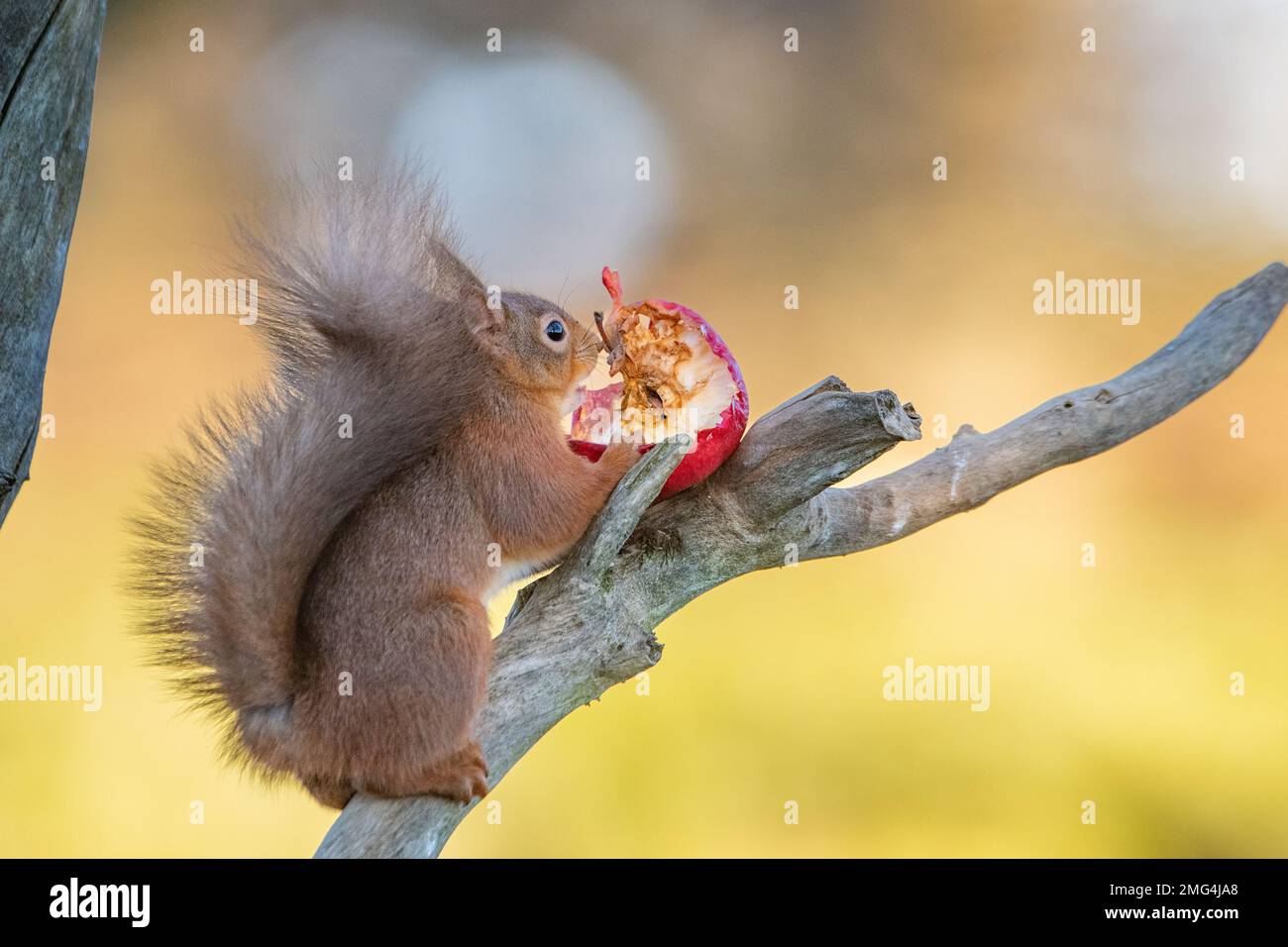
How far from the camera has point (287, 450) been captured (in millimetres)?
1860

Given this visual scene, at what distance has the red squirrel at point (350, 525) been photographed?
183 centimetres

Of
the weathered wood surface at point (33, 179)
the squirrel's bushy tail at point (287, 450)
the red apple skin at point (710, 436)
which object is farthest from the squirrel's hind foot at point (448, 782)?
the weathered wood surface at point (33, 179)

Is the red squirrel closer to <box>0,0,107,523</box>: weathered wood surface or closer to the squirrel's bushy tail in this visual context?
the squirrel's bushy tail

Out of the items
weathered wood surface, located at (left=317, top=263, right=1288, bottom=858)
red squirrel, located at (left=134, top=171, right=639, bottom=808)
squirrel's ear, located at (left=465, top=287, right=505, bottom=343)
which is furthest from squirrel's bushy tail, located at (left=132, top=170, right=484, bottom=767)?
weathered wood surface, located at (left=317, top=263, right=1288, bottom=858)

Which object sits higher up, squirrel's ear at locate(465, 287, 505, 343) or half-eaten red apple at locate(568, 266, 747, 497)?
squirrel's ear at locate(465, 287, 505, 343)

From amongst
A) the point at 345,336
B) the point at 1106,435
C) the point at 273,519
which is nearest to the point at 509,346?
the point at 345,336

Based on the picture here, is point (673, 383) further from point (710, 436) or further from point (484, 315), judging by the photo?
point (484, 315)

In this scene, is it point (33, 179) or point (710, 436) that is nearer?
Answer: point (33, 179)

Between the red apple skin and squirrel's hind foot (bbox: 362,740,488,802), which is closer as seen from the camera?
squirrel's hind foot (bbox: 362,740,488,802)

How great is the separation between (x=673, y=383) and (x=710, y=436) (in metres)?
0.15

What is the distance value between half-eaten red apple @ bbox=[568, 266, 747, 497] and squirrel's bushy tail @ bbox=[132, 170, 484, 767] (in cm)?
37

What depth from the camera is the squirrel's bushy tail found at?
6.02 feet

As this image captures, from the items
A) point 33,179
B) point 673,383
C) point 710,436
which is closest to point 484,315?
point 673,383
